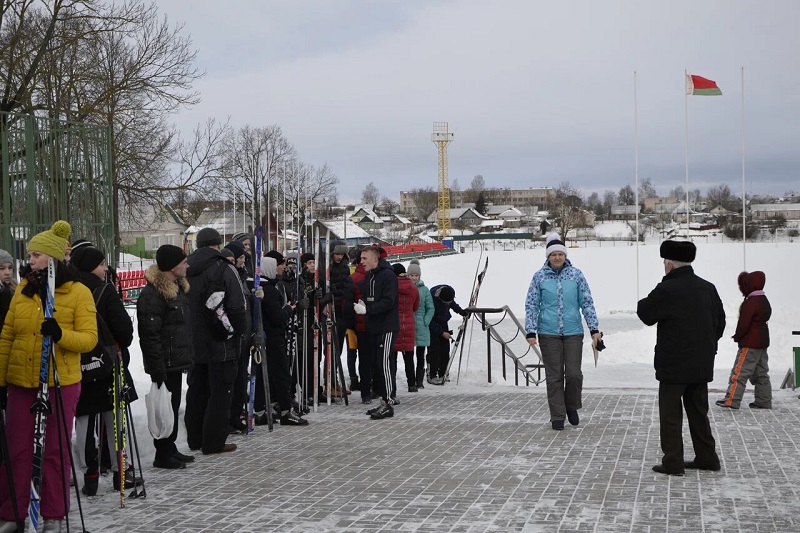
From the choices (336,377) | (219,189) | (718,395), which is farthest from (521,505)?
(219,189)

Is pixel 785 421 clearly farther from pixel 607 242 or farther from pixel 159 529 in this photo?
pixel 607 242

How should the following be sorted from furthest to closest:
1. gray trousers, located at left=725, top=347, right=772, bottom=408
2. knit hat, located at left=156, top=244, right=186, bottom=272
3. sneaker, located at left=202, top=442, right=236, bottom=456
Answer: gray trousers, located at left=725, top=347, right=772, bottom=408 < sneaker, located at left=202, top=442, right=236, bottom=456 < knit hat, located at left=156, top=244, right=186, bottom=272

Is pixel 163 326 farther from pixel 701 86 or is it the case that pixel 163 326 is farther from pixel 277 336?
pixel 701 86

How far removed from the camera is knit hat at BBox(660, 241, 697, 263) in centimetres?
Result: 736

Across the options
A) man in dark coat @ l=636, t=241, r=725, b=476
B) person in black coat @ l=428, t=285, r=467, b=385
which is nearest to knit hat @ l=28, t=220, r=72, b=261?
man in dark coat @ l=636, t=241, r=725, b=476

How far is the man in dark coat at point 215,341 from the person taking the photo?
Answer: 8102 mm

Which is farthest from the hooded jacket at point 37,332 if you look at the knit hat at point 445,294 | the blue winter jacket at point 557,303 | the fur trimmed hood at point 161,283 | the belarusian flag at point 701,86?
the belarusian flag at point 701,86

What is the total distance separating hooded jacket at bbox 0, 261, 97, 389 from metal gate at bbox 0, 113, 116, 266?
4417 mm

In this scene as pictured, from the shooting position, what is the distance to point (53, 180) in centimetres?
1063

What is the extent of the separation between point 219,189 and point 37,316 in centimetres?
2551

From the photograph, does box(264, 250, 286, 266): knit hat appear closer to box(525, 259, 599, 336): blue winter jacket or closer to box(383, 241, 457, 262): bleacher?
box(525, 259, 599, 336): blue winter jacket

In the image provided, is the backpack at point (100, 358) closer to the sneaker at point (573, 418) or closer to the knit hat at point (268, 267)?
the knit hat at point (268, 267)

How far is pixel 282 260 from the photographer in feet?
33.6

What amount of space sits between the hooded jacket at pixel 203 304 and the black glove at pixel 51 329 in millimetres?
2970
